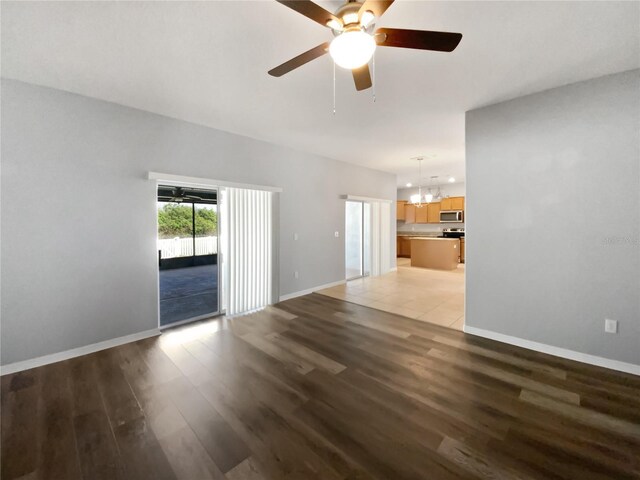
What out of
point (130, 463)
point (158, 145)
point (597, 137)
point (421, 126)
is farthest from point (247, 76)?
point (597, 137)

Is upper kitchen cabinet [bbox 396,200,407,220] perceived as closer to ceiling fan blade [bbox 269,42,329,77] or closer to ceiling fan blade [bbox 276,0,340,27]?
ceiling fan blade [bbox 269,42,329,77]

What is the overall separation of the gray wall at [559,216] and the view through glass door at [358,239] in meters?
3.49

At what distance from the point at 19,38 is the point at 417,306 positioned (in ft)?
17.2

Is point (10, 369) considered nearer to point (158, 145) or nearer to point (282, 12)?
point (158, 145)

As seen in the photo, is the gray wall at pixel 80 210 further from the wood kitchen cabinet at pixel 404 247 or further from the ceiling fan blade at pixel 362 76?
the wood kitchen cabinet at pixel 404 247

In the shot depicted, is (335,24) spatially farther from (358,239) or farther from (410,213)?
(410,213)

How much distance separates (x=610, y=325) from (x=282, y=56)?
394 centimetres

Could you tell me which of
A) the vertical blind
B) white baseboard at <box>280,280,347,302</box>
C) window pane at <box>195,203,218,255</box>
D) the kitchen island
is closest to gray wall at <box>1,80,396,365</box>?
the vertical blind

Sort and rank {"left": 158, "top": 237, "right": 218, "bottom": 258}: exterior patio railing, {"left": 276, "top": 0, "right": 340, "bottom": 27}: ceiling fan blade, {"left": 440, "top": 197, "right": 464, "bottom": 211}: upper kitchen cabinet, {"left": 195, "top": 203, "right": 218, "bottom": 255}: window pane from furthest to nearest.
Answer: {"left": 440, "top": 197, "right": 464, "bottom": 211}: upper kitchen cabinet
{"left": 195, "top": 203, "right": 218, "bottom": 255}: window pane
{"left": 158, "top": 237, "right": 218, "bottom": 258}: exterior patio railing
{"left": 276, "top": 0, "right": 340, "bottom": 27}: ceiling fan blade

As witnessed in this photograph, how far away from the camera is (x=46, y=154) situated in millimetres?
2613

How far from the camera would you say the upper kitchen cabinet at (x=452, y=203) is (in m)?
9.03

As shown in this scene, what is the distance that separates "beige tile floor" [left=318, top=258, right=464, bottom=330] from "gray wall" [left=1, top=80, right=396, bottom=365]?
10.7ft

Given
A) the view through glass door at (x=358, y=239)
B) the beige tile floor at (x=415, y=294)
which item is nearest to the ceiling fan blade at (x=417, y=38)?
the beige tile floor at (x=415, y=294)

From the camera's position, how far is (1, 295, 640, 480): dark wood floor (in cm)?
152
